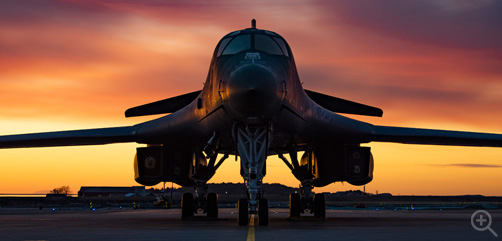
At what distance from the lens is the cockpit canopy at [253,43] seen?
13703mm

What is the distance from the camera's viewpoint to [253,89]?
39.8 ft

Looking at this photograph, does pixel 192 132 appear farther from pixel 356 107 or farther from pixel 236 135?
pixel 356 107

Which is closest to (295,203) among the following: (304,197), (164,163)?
(304,197)

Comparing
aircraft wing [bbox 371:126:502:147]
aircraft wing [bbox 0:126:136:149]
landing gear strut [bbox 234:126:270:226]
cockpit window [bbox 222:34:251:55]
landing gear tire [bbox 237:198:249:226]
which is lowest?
landing gear tire [bbox 237:198:249:226]

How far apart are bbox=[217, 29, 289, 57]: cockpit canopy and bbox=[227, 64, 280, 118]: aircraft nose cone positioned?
4.19ft

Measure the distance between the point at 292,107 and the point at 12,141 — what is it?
9.19 metres

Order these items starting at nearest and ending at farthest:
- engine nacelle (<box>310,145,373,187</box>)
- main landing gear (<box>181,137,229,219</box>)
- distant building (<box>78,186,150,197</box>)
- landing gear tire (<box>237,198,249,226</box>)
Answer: landing gear tire (<box>237,198,249,226</box>) → main landing gear (<box>181,137,229,219</box>) → engine nacelle (<box>310,145,373,187</box>) → distant building (<box>78,186,150,197</box>)

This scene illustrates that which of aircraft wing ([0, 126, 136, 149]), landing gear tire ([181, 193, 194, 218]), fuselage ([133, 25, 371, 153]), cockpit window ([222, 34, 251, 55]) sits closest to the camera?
fuselage ([133, 25, 371, 153])

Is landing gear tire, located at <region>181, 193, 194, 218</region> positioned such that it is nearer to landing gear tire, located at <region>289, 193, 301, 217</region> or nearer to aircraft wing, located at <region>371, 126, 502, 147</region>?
landing gear tire, located at <region>289, 193, 301, 217</region>

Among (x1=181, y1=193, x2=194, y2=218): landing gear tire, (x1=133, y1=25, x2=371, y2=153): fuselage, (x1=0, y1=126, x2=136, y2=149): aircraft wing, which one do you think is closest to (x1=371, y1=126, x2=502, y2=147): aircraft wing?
(x1=133, y1=25, x2=371, y2=153): fuselage

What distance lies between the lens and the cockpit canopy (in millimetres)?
13703

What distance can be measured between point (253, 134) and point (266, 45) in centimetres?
197

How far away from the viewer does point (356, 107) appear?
774 inches

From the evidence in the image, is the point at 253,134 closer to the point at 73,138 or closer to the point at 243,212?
the point at 243,212
